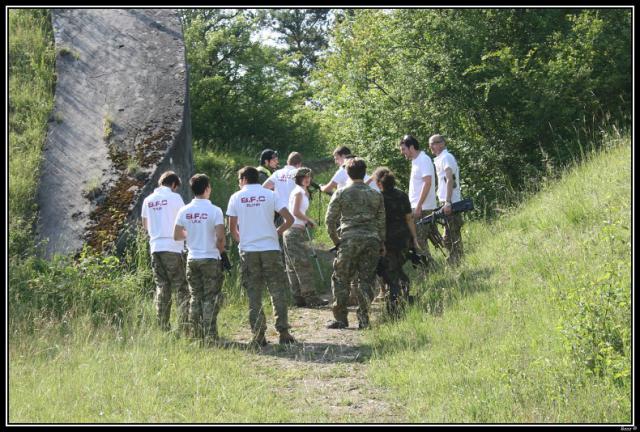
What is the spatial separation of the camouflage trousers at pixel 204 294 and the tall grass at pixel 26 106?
2.68 m

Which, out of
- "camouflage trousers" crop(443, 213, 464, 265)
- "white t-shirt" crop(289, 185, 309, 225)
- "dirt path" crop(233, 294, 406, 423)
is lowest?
"dirt path" crop(233, 294, 406, 423)

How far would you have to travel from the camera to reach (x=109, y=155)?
11.9 m

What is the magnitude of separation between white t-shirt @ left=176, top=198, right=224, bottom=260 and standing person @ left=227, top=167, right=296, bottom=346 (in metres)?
0.25

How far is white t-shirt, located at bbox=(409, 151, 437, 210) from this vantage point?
10609mm

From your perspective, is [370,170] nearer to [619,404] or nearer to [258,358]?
[258,358]

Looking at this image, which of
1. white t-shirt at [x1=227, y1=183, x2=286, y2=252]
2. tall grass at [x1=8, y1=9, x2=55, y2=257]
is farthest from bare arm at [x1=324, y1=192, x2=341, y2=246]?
tall grass at [x1=8, y1=9, x2=55, y2=257]

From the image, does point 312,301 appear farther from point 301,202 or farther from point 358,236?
point 358,236

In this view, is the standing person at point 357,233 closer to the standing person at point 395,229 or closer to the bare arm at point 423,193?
the standing person at point 395,229

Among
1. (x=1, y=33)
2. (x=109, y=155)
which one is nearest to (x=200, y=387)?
(x=109, y=155)

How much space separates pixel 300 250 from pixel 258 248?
7.60 feet

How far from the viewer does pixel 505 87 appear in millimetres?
13016

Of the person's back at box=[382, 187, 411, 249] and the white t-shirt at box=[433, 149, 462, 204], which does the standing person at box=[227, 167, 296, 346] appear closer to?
the person's back at box=[382, 187, 411, 249]

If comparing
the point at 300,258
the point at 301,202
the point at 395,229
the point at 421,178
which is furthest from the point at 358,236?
the point at 421,178

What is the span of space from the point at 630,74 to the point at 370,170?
5.11 meters
